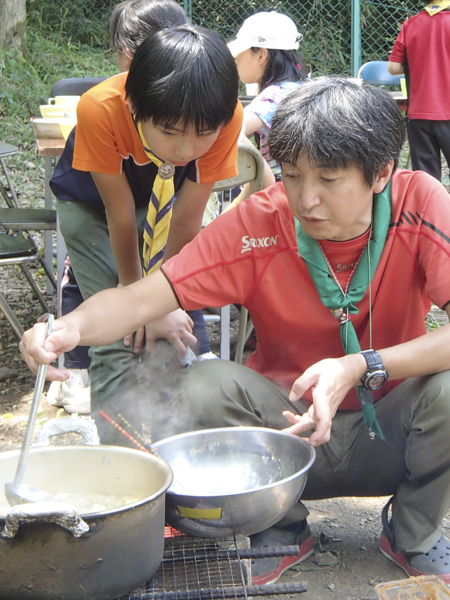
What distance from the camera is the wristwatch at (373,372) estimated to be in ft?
5.63

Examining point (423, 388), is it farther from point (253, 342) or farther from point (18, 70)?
point (18, 70)

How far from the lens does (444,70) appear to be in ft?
18.9

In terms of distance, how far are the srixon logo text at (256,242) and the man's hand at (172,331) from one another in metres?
0.38

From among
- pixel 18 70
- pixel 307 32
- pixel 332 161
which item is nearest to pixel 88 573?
pixel 332 161

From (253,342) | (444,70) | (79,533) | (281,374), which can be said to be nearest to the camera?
(79,533)

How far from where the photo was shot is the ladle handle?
149 centimetres

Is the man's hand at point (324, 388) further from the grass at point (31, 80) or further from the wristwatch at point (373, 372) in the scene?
the grass at point (31, 80)

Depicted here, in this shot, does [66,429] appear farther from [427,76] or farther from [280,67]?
[427,76]

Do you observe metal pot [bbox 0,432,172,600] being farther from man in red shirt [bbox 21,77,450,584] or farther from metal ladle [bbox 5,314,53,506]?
man in red shirt [bbox 21,77,450,584]

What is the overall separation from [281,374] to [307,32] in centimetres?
952

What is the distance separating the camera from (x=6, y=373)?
3814 millimetres

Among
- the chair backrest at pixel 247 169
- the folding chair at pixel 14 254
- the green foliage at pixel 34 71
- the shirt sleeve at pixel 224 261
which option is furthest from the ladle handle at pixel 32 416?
the green foliage at pixel 34 71

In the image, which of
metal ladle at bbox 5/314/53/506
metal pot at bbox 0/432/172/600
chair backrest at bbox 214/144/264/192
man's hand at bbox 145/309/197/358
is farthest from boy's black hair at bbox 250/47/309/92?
metal pot at bbox 0/432/172/600

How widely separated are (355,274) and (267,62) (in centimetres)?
259
